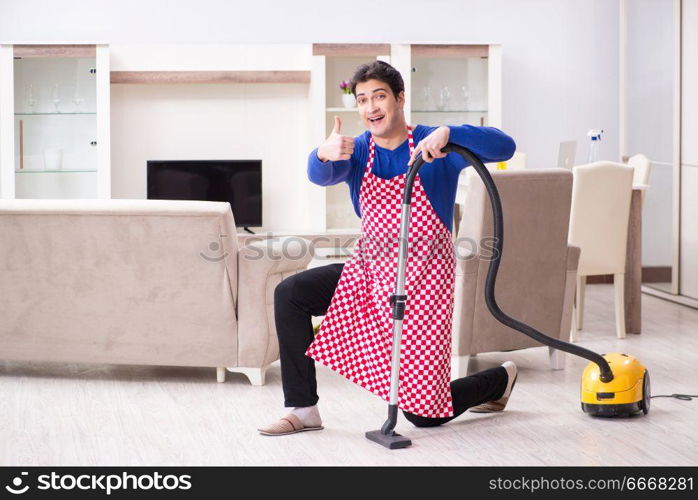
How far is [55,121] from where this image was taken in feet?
21.5

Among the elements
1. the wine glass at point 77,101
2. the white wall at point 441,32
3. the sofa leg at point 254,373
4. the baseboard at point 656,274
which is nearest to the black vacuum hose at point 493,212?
the sofa leg at point 254,373

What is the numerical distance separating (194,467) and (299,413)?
48 centimetres

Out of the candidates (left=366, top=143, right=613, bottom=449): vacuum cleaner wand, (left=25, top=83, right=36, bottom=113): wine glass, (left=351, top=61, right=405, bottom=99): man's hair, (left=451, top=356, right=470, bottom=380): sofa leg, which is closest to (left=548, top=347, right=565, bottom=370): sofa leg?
(left=451, top=356, right=470, bottom=380): sofa leg

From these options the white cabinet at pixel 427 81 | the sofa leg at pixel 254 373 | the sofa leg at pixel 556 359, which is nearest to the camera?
the sofa leg at pixel 254 373

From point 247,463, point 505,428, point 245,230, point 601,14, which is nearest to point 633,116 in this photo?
point 601,14

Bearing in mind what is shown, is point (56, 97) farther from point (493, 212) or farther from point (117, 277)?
point (493, 212)

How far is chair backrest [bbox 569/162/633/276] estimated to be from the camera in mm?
5090

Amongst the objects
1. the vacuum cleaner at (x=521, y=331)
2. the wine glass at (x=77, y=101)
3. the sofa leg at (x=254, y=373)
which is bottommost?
the sofa leg at (x=254, y=373)

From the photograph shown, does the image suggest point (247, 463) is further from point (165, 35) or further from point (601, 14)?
point (601, 14)

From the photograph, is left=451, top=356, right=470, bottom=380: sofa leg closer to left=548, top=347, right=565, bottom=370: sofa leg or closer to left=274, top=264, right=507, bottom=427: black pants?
left=548, top=347, right=565, bottom=370: sofa leg

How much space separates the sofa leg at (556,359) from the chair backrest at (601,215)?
83 centimetres

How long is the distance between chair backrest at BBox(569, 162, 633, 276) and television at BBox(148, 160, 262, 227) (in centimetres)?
248

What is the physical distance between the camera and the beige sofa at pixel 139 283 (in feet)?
13.0

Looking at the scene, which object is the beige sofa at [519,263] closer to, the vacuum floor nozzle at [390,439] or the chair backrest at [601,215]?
the chair backrest at [601,215]
